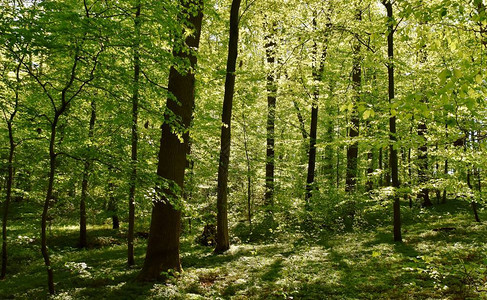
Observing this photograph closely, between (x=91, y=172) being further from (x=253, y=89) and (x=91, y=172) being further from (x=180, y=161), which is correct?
(x=253, y=89)

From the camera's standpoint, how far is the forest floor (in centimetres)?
645

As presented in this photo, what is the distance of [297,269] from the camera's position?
337 inches

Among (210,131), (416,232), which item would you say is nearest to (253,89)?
(210,131)

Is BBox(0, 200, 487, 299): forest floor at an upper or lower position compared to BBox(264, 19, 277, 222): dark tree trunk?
lower

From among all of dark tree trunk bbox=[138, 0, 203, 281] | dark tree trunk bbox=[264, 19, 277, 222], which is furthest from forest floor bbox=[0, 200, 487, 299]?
dark tree trunk bbox=[264, 19, 277, 222]

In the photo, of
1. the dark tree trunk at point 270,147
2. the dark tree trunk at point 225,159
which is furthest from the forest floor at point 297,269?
the dark tree trunk at point 270,147

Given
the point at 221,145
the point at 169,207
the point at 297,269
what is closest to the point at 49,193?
the point at 169,207

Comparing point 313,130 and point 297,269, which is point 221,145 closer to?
point 297,269

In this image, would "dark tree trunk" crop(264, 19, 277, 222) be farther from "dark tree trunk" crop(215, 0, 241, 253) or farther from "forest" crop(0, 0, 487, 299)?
"dark tree trunk" crop(215, 0, 241, 253)

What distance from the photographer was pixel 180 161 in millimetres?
8141

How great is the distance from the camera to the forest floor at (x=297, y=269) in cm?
645

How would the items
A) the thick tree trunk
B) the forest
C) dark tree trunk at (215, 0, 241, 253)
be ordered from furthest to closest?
dark tree trunk at (215, 0, 241, 253), the thick tree trunk, the forest

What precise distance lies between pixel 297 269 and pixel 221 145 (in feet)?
16.6

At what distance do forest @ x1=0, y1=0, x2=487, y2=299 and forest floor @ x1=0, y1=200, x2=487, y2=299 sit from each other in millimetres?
65
